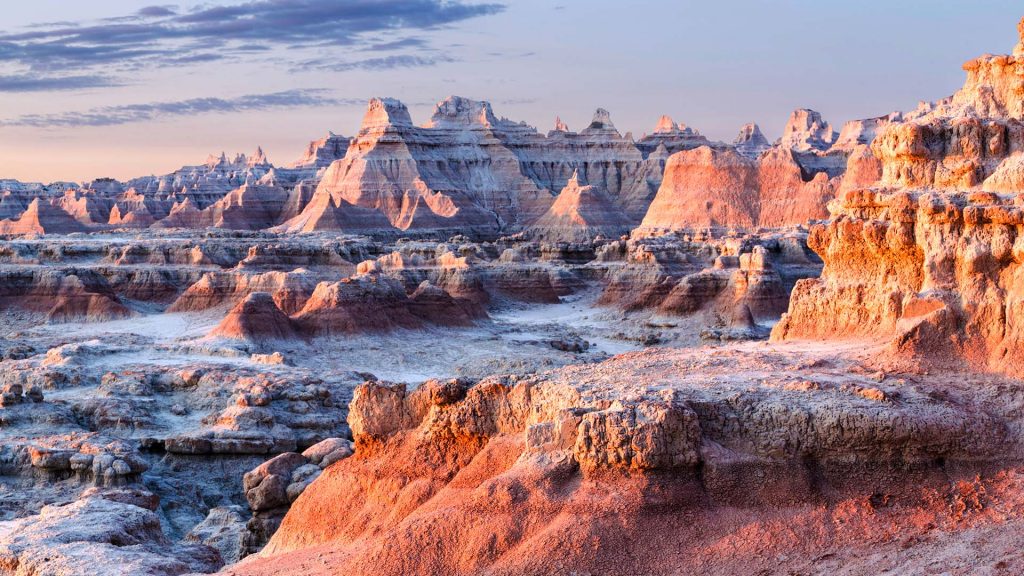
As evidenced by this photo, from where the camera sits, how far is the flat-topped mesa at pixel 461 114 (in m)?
140

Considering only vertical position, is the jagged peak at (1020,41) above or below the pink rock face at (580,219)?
above

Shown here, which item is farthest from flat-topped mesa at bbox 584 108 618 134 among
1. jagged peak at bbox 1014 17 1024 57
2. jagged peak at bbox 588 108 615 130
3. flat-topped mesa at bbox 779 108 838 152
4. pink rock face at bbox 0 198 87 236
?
jagged peak at bbox 1014 17 1024 57

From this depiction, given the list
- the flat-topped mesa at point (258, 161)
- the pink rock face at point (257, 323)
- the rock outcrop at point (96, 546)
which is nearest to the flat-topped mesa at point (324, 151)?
the flat-topped mesa at point (258, 161)

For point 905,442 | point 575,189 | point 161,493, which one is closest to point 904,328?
point 905,442

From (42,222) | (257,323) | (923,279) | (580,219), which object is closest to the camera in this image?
(923,279)

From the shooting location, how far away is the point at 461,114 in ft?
465

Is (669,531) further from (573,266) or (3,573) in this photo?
(573,266)

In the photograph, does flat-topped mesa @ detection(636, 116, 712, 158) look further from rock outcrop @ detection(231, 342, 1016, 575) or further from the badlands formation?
rock outcrop @ detection(231, 342, 1016, 575)

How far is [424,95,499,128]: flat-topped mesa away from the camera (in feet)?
460

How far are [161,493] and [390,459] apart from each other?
12520 millimetres

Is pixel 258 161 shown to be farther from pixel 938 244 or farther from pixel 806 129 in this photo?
pixel 938 244

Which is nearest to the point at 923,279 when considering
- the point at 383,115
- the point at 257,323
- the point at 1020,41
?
the point at 1020,41

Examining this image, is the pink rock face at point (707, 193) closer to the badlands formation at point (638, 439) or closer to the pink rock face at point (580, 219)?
the pink rock face at point (580, 219)

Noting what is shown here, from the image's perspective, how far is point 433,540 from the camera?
10.6 meters
